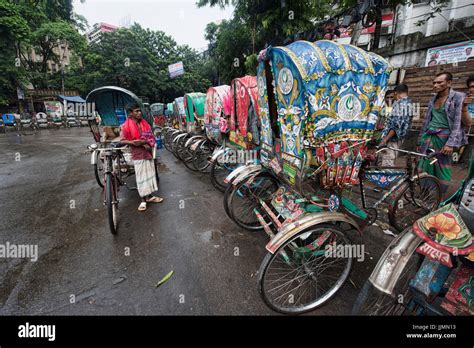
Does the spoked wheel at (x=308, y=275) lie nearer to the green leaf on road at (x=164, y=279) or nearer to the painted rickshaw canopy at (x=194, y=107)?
the green leaf on road at (x=164, y=279)

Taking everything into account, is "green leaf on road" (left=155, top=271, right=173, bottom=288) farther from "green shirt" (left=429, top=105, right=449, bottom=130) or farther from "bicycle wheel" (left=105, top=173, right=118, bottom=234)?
"green shirt" (left=429, top=105, right=449, bottom=130)

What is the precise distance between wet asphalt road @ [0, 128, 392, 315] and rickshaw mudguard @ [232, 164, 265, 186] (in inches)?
32.1

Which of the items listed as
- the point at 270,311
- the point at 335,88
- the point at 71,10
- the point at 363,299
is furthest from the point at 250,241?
the point at 71,10

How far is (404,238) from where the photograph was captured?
5.12 ft

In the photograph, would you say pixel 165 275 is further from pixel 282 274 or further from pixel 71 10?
pixel 71 10

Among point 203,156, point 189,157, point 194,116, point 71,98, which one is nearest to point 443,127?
point 203,156

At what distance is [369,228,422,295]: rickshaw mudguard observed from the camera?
57.6 inches

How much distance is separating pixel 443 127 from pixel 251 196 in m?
2.95

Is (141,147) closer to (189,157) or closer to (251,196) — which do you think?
(251,196)

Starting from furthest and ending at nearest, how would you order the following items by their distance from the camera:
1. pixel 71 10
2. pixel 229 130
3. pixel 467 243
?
pixel 71 10
pixel 229 130
pixel 467 243

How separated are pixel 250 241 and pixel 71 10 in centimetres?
3561

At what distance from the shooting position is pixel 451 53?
8.73 m

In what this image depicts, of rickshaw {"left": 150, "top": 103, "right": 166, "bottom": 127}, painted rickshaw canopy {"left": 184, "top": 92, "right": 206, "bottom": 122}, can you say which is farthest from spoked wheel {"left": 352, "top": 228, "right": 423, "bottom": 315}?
rickshaw {"left": 150, "top": 103, "right": 166, "bottom": 127}

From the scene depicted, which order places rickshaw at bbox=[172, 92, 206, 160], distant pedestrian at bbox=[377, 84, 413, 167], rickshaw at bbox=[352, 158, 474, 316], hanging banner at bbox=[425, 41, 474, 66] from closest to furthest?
1. rickshaw at bbox=[352, 158, 474, 316]
2. distant pedestrian at bbox=[377, 84, 413, 167]
3. rickshaw at bbox=[172, 92, 206, 160]
4. hanging banner at bbox=[425, 41, 474, 66]
